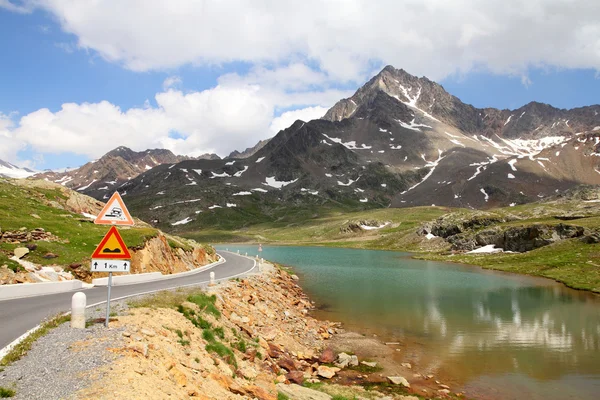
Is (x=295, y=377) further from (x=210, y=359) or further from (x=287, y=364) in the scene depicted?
(x=210, y=359)

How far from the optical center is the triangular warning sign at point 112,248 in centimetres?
1502

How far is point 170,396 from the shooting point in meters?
10.0

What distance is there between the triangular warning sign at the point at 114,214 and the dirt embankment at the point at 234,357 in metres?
4.11

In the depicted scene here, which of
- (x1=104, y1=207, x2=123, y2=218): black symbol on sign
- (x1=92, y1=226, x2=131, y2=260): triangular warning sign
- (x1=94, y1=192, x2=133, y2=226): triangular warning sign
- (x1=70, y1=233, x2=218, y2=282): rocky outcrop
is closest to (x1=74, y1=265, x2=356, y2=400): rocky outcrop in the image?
(x1=92, y1=226, x2=131, y2=260): triangular warning sign

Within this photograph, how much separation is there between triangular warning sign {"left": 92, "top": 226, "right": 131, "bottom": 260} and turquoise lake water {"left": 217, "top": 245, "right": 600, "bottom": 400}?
738 inches

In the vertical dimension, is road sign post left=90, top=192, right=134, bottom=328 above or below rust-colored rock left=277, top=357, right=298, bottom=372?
above

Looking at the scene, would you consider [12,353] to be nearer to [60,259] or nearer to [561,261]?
[60,259]

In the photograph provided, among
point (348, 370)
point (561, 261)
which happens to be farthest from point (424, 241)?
point (348, 370)

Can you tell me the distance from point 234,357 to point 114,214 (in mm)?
8534

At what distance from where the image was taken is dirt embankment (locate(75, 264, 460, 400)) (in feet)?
36.4

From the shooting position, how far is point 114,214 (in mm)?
15555

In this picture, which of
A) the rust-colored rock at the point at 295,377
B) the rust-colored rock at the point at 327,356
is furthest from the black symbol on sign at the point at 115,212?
the rust-colored rock at the point at 327,356

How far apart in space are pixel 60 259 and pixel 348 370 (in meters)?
25.7

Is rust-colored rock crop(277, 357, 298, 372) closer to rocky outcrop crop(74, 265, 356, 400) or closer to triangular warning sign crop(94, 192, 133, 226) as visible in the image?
rocky outcrop crop(74, 265, 356, 400)
